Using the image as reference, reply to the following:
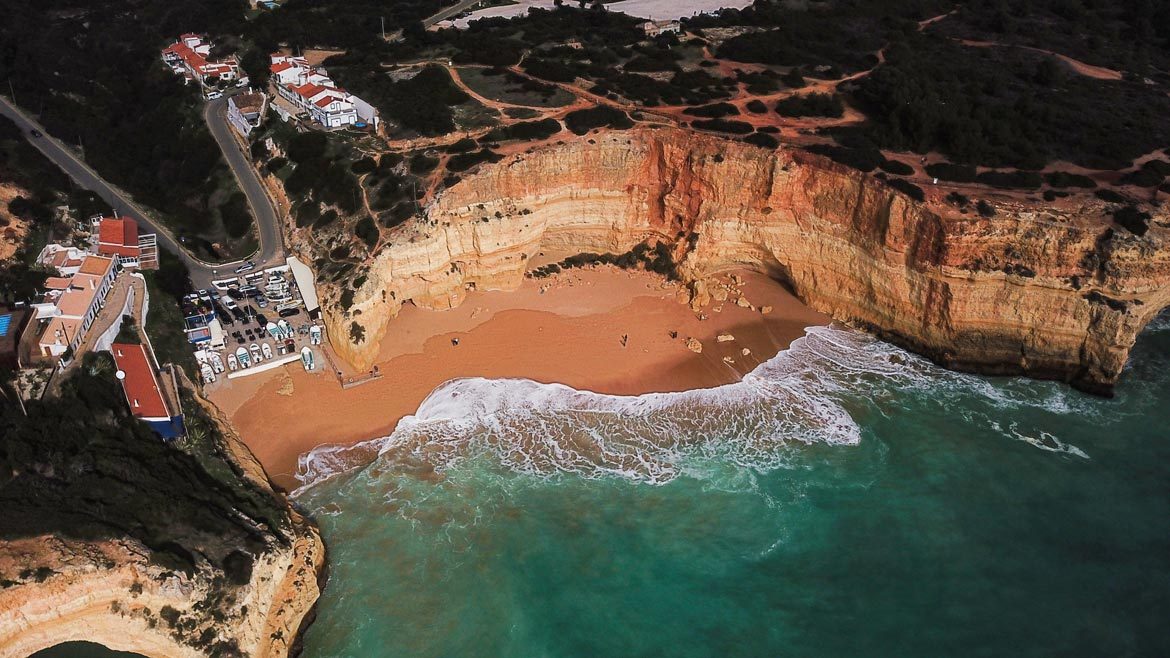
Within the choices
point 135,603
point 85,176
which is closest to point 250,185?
point 85,176

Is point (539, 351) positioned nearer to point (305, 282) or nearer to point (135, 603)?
point (305, 282)

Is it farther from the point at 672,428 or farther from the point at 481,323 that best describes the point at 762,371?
the point at 481,323

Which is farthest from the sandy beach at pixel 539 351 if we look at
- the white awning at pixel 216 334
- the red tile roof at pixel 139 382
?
the red tile roof at pixel 139 382

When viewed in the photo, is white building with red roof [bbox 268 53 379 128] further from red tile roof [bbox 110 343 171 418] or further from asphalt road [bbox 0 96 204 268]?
red tile roof [bbox 110 343 171 418]

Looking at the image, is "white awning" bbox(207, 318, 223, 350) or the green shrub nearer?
"white awning" bbox(207, 318, 223, 350)

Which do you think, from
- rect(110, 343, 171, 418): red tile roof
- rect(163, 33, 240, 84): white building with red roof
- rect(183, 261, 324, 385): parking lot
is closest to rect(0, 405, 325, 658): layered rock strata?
rect(110, 343, 171, 418): red tile roof

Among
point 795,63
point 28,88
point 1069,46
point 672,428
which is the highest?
point 1069,46

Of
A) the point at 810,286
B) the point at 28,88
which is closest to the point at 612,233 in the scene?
the point at 810,286
